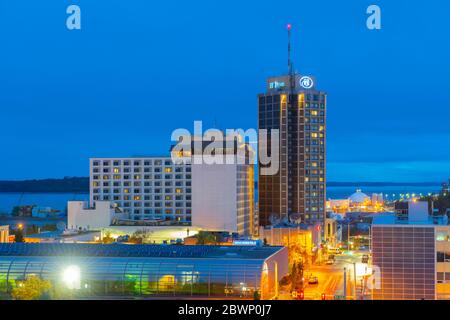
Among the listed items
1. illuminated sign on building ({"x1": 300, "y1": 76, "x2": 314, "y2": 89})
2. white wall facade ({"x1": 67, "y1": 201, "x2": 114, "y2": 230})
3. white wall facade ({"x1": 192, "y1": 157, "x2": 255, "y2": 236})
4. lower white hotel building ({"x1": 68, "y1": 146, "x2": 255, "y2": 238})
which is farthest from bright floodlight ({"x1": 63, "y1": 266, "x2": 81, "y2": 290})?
illuminated sign on building ({"x1": 300, "y1": 76, "x2": 314, "y2": 89})

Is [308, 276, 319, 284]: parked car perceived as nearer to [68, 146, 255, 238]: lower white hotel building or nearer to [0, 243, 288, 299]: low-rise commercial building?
[0, 243, 288, 299]: low-rise commercial building

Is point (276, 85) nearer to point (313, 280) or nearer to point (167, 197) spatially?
point (167, 197)

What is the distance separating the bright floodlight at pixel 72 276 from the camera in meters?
22.5

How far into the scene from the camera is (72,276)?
2269cm

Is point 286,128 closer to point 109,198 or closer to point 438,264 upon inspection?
point 109,198

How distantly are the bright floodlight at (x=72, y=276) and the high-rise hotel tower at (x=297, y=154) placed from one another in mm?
35436

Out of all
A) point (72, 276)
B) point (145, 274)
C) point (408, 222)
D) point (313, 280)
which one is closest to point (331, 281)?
point (313, 280)

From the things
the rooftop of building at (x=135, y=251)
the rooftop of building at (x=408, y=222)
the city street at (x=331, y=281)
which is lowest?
the city street at (x=331, y=281)

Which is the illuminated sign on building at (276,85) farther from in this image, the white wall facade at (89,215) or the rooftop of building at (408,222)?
the rooftop of building at (408,222)

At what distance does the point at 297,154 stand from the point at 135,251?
34.5m

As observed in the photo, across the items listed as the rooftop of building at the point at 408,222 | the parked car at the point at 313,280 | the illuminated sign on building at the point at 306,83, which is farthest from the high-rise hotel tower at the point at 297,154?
the rooftop of building at the point at 408,222

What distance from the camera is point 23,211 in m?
97.8
